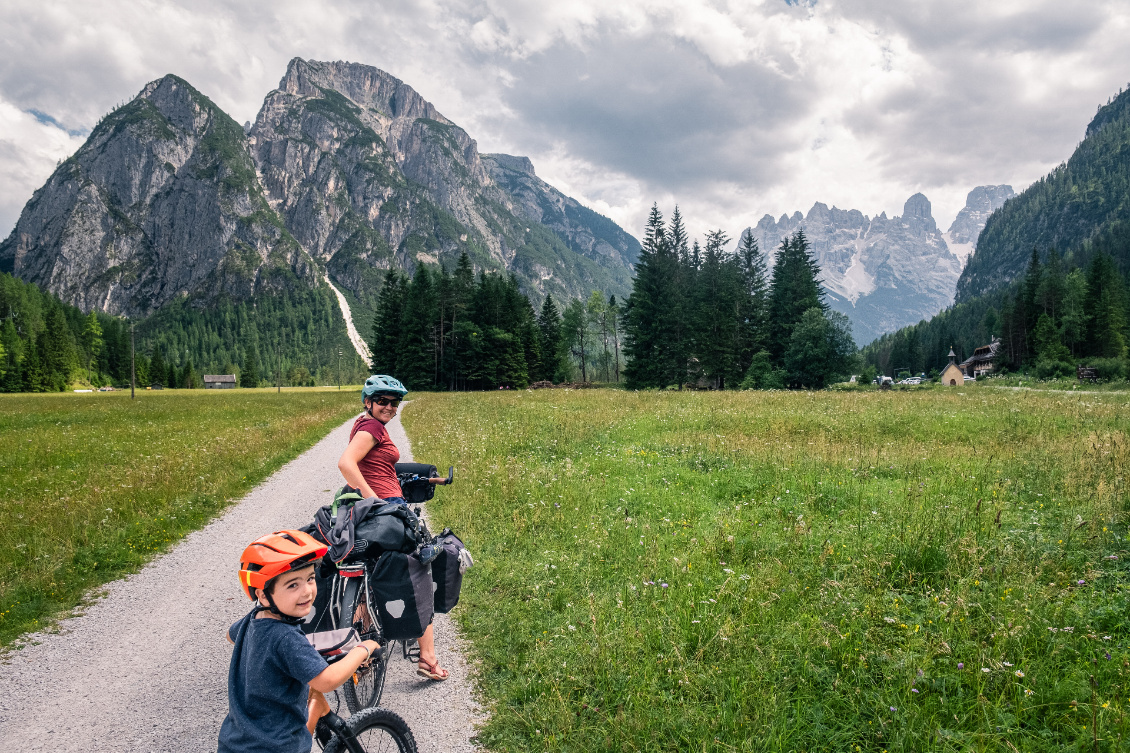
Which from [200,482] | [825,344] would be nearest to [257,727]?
[200,482]

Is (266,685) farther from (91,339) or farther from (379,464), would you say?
(91,339)

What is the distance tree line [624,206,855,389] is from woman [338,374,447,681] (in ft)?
146

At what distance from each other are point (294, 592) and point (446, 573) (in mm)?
2058

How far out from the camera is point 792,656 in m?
4.32

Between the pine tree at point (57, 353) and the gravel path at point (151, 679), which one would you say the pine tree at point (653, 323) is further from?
the pine tree at point (57, 353)

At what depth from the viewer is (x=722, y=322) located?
48.8m

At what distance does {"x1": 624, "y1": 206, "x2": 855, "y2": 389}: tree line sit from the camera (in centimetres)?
4762

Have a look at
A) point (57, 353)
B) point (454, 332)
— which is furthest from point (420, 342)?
point (57, 353)

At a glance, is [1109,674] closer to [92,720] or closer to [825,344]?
[92,720]

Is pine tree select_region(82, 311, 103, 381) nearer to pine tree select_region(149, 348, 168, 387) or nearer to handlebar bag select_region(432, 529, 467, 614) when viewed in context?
pine tree select_region(149, 348, 168, 387)

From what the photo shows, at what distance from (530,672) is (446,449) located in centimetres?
1195

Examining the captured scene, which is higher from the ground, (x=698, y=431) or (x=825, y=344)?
(x=825, y=344)

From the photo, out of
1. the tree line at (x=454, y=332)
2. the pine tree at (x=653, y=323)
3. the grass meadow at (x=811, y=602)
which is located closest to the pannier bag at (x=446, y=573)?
the grass meadow at (x=811, y=602)

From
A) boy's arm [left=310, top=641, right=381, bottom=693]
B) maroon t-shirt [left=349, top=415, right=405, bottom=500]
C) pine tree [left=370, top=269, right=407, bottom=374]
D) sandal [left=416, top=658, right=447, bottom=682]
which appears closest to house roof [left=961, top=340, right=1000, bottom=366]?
pine tree [left=370, top=269, right=407, bottom=374]
